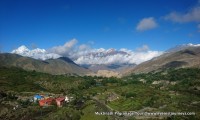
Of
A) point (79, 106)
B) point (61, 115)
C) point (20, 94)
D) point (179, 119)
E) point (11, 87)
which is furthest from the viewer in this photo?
point (11, 87)

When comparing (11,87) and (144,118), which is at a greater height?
(11,87)

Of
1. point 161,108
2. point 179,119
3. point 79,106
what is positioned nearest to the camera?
point 179,119

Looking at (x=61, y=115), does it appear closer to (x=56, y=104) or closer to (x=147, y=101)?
(x=56, y=104)

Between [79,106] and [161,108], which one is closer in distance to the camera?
[161,108]

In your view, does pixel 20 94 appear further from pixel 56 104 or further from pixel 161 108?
pixel 161 108

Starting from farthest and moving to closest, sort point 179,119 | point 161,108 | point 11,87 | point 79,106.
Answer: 1. point 11,87
2. point 79,106
3. point 161,108
4. point 179,119

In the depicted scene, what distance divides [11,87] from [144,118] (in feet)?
349

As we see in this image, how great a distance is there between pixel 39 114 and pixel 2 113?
55.3 feet

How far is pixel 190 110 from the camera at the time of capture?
118000 mm

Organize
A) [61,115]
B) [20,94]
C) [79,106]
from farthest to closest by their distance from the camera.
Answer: [20,94] → [79,106] → [61,115]

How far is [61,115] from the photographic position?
10588cm

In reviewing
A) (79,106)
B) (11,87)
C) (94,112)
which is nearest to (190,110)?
(94,112)

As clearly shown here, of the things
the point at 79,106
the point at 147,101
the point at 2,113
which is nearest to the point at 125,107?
the point at 147,101

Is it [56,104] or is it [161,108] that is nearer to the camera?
[161,108]
